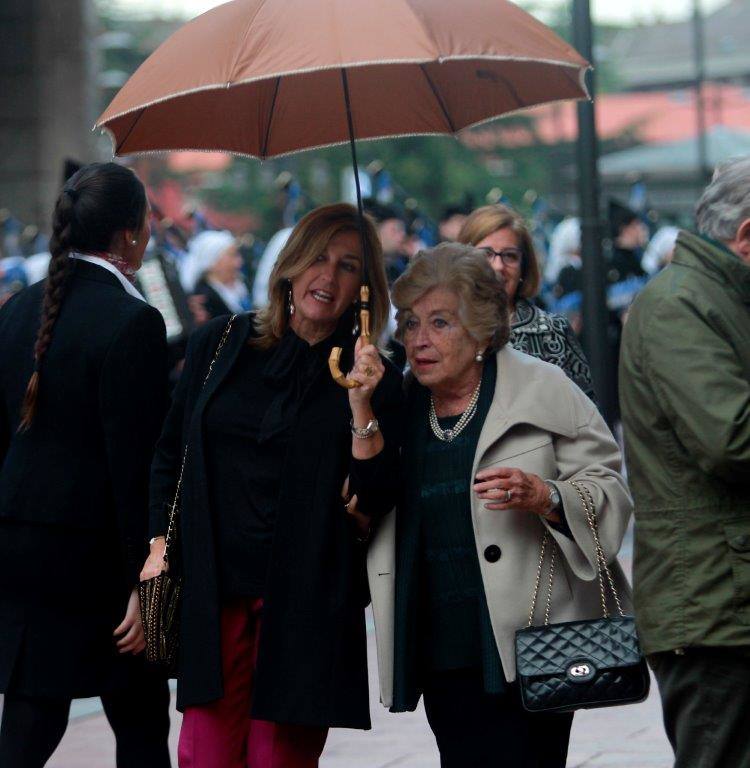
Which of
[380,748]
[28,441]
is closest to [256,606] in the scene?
[28,441]

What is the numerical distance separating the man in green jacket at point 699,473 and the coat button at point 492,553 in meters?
0.50

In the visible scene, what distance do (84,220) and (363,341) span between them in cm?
85

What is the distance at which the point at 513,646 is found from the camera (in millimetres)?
4090

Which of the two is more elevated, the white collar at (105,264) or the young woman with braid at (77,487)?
the white collar at (105,264)

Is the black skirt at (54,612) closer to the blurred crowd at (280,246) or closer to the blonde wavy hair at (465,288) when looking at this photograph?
the blonde wavy hair at (465,288)

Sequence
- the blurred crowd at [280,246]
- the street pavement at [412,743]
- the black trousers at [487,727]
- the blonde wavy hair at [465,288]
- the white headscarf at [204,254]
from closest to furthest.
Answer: the black trousers at [487,727]
the blonde wavy hair at [465,288]
the street pavement at [412,743]
the blurred crowd at [280,246]
the white headscarf at [204,254]

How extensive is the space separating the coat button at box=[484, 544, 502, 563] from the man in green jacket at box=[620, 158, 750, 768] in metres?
0.50

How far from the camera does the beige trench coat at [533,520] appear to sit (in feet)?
13.5

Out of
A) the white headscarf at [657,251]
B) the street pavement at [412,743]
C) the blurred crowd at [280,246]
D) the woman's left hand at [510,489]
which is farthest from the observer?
the white headscarf at [657,251]

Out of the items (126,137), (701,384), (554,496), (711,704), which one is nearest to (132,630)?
(554,496)

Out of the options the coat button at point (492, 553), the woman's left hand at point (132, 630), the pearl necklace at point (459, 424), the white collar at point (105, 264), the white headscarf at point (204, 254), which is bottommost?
the white headscarf at point (204, 254)

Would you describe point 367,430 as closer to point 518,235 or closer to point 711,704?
point 711,704

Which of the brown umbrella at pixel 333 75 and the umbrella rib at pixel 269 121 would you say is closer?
the brown umbrella at pixel 333 75

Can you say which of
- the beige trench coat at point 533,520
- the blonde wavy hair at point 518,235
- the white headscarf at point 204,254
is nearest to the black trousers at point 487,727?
the beige trench coat at point 533,520
